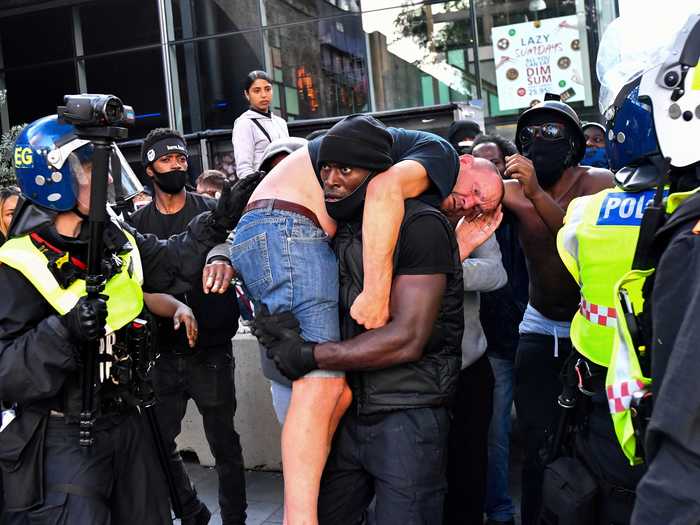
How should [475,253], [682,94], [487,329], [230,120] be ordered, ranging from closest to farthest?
[682,94], [475,253], [487,329], [230,120]

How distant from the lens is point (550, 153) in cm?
429

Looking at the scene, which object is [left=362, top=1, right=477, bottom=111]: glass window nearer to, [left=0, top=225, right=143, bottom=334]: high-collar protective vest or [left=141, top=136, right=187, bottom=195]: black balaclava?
[left=141, top=136, right=187, bottom=195]: black balaclava

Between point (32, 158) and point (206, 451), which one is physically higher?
point (32, 158)

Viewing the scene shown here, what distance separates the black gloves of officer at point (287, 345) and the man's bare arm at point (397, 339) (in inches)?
1.6

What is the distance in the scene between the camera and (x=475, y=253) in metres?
4.30

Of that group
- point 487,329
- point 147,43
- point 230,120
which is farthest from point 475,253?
point 147,43

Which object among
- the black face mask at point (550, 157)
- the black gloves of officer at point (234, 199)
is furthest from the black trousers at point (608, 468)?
the black face mask at point (550, 157)

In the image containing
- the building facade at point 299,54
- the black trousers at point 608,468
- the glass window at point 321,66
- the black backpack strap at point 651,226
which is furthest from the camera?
the glass window at point 321,66

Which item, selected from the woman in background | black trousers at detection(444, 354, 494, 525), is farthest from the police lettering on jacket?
the woman in background

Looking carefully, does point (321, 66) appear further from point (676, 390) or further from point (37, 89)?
point (676, 390)

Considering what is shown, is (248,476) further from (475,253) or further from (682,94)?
(682,94)

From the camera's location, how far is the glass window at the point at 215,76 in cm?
1439

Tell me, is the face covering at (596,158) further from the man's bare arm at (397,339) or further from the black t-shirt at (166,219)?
the man's bare arm at (397,339)

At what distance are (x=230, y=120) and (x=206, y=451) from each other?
9.44m
